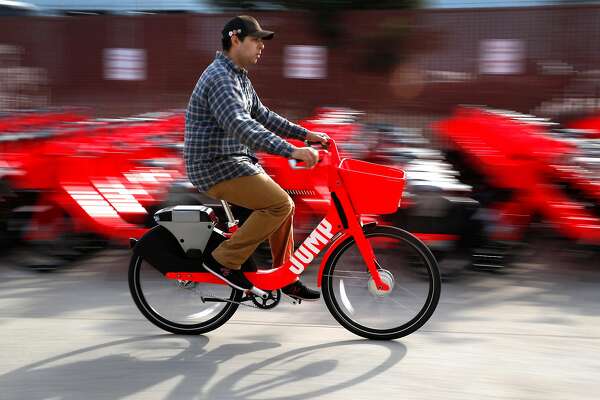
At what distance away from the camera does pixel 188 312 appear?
4.47 metres

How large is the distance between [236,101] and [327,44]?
910 cm

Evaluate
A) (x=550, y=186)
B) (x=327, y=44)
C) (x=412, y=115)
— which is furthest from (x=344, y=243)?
(x=327, y=44)

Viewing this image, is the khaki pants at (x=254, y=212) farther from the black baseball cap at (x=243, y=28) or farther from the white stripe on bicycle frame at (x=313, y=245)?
the black baseball cap at (x=243, y=28)

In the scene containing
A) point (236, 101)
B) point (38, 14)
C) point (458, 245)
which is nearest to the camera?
point (236, 101)

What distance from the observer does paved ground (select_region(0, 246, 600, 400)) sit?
361 centimetres

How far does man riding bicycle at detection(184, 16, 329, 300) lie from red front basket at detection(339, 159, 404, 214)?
274mm

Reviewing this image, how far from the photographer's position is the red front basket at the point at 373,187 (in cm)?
397

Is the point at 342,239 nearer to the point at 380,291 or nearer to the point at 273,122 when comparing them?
the point at 380,291

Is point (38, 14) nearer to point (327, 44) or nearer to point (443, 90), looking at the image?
point (327, 44)

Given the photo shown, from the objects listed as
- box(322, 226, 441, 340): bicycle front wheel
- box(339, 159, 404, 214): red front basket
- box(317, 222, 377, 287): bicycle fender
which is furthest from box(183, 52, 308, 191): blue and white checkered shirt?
box(322, 226, 441, 340): bicycle front wheel

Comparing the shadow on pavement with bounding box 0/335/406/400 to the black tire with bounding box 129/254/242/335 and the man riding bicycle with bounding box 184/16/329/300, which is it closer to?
the black tire with bounding box 129/254/242/335

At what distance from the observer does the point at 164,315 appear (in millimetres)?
4480

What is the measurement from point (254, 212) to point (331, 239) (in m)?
0.45

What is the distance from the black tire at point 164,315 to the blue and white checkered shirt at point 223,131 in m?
0.65
